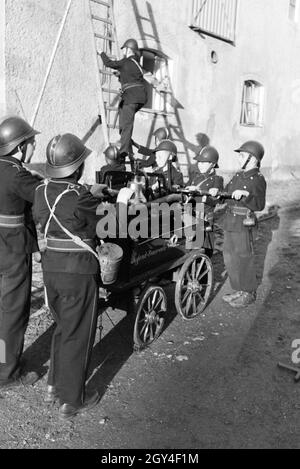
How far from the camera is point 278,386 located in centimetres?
371

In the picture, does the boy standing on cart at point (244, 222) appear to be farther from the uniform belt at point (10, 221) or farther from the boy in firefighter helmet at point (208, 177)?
the uniform belt at point (10, 221)

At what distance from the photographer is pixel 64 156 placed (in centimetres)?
294

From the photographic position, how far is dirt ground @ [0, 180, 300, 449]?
9.89ft

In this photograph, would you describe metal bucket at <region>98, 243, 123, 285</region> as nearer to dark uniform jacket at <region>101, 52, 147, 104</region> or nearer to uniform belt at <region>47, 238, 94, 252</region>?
uniform belt at <region>47, 238, 94, 252</region>

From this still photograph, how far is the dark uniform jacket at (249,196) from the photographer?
5051 mm

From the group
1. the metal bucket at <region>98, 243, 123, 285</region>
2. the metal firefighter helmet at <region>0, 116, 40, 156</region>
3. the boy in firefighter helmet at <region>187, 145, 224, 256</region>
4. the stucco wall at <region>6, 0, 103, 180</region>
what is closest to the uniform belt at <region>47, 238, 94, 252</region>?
the metal bucket at <region>98, 243, 123, 285</region>

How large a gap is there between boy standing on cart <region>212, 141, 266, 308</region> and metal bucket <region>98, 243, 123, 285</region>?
213cm

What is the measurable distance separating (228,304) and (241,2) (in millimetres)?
9329

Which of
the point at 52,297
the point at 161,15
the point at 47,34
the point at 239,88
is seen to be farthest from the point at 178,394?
the point at 239,88

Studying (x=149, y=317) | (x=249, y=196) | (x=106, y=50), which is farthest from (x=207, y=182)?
(x=106, y=50)

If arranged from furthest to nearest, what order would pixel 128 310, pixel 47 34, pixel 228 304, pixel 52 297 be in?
pixel 47 34
pixel 228 304
pixel 128 310
pixel 52 297

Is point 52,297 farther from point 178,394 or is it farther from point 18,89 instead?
point 18,89

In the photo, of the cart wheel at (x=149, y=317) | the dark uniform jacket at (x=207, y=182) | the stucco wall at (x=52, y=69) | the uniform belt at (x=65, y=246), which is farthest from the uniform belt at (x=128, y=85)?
the uniform belt at (x=65, y=246)

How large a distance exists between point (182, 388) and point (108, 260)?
1.23 metres
